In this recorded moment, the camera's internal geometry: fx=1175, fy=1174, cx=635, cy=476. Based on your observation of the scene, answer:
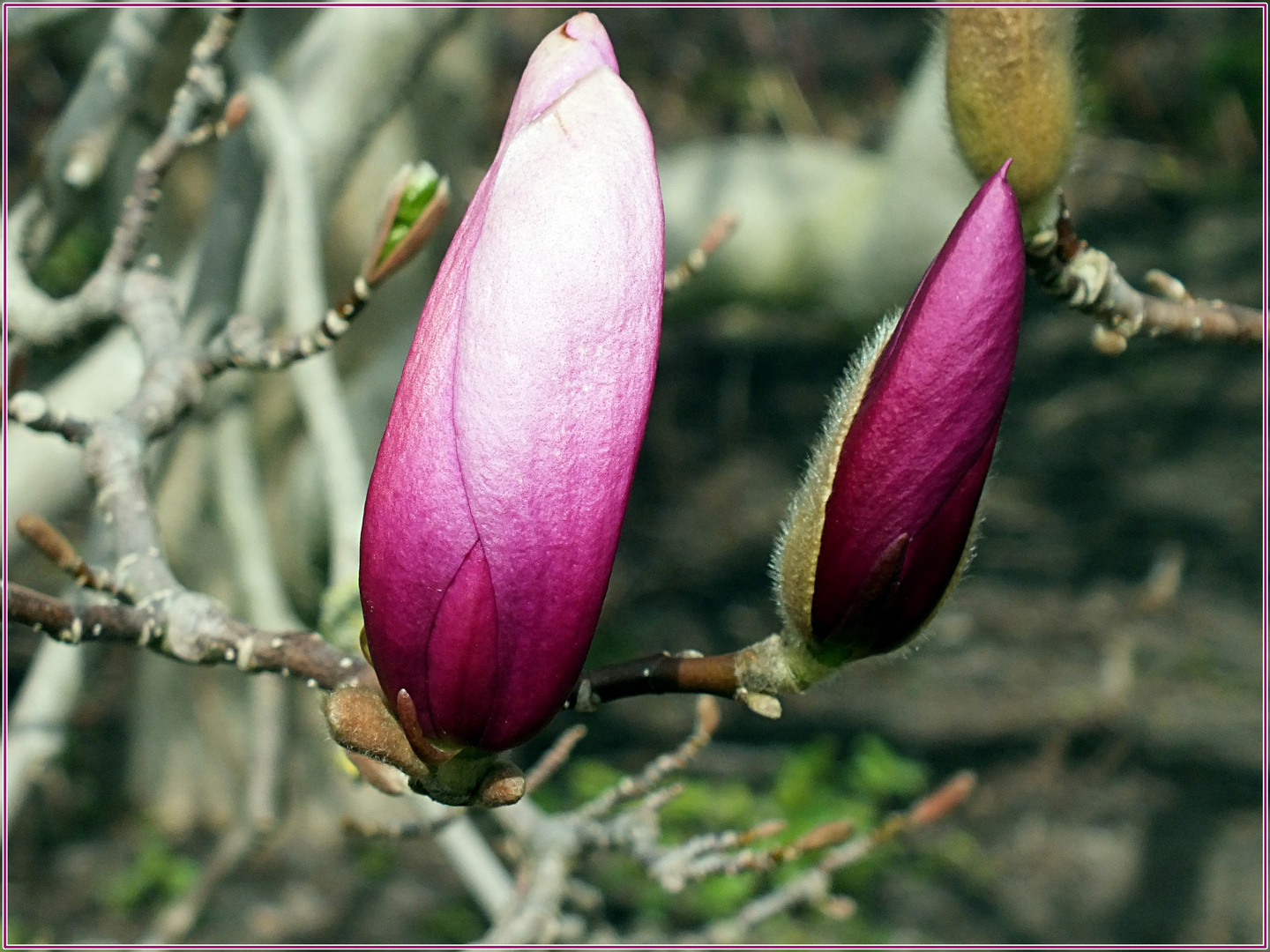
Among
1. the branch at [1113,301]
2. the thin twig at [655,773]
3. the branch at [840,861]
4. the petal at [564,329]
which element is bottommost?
the branch at [840,861]

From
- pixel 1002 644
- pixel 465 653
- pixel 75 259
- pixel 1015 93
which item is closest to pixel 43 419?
pixel 465 653

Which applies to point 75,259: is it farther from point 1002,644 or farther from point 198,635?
point 198,635

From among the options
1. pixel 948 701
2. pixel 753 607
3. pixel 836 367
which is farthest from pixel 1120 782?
pixel 836 367

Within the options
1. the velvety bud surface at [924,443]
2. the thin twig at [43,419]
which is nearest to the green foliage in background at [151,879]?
the thin twig at [43,419]

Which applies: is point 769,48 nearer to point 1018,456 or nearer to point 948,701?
point 1018,456

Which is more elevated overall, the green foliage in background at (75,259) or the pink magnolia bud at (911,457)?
the pink magnolia bud at (911,457)

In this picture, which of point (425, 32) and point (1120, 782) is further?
point (1120, 782)

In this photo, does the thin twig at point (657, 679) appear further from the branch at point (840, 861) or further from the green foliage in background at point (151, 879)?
the green foliage in background at point (151, 879)
